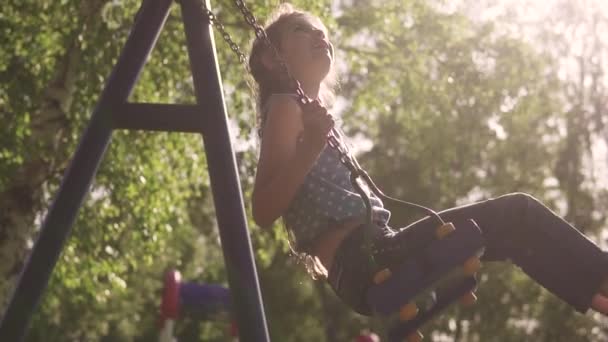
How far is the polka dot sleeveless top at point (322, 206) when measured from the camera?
10.4 feet

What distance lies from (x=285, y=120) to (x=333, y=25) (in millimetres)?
7207

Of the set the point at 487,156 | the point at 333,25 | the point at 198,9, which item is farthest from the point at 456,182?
the point at 198,9

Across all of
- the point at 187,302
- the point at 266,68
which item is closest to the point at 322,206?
the point at 266,68

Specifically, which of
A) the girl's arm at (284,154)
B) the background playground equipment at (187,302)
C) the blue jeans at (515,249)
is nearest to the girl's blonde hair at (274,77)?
the girl's arm at (284,154)

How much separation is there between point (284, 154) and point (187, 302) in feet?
28.9

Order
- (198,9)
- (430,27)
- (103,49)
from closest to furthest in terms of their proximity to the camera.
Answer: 1. (198,9)
2. (103,49)
3. (430,27)

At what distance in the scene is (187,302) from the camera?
11484 millimetres

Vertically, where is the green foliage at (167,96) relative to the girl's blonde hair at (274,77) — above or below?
below

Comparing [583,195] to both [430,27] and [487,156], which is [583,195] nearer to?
[487,156]

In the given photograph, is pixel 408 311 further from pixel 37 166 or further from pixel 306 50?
pixel 37 166

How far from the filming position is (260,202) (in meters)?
3.02

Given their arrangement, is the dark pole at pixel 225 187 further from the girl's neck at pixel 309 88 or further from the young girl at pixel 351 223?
the girl's neck at pixel 309 88

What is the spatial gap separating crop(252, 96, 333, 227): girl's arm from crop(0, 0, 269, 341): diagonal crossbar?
100 mm

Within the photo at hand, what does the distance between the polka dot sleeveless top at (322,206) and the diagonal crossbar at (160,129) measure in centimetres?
35
